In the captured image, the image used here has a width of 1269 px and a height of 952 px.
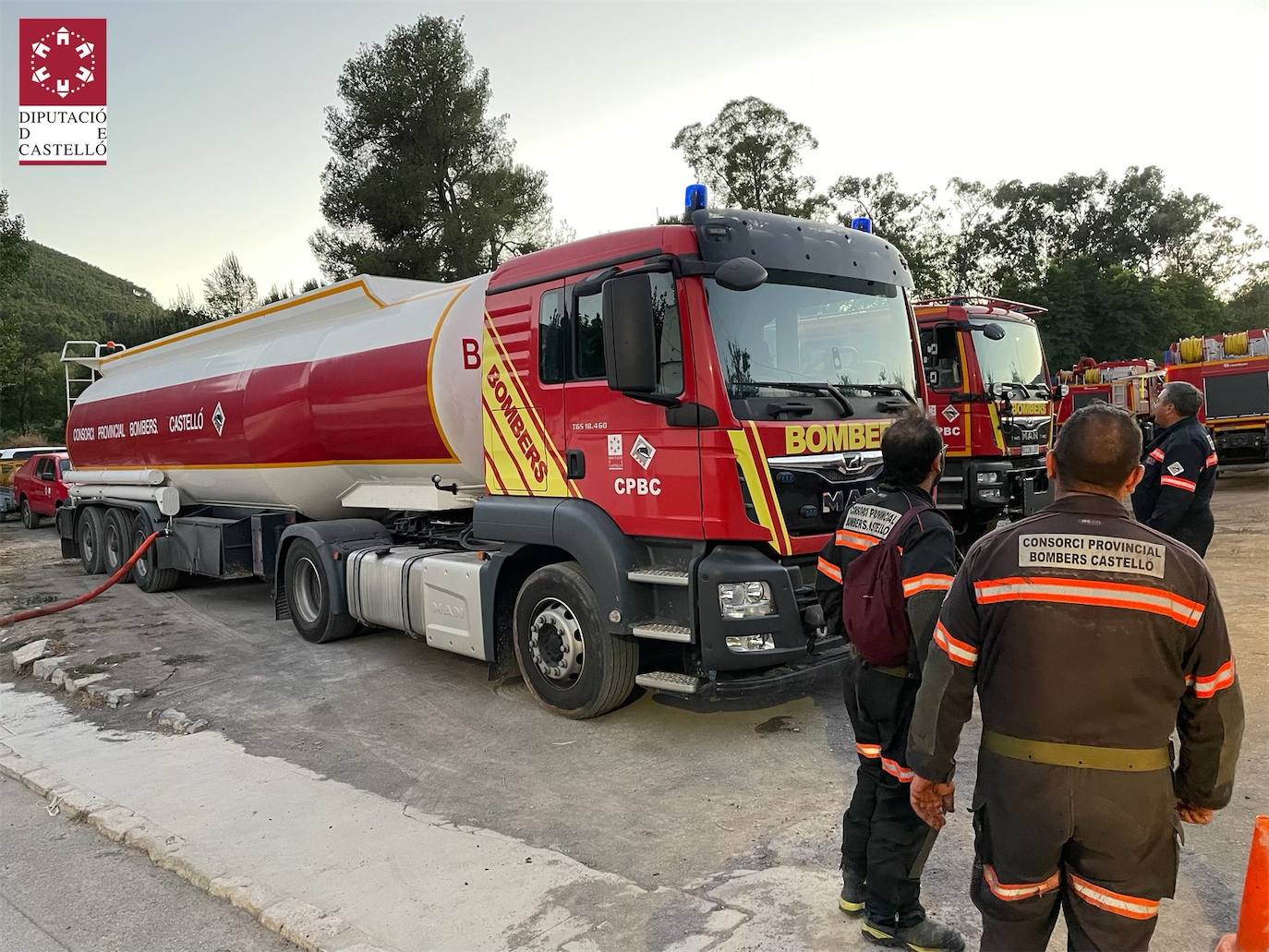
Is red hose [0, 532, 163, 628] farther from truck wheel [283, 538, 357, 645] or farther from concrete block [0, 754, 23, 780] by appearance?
concrete block [0, 754, 23, 780]

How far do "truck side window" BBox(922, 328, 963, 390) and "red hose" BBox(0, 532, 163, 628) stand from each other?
31.1 ft

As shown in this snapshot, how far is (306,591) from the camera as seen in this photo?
27.6 ft

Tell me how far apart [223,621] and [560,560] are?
5351 mm

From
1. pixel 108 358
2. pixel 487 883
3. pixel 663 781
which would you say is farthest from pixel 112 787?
pixel 108 358

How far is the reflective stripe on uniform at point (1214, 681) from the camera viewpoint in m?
2.17

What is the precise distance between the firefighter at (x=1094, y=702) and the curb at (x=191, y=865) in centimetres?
218

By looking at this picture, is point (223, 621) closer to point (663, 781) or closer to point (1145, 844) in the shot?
point (663, 781)

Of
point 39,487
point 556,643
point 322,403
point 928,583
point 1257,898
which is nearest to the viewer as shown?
point 1257,898

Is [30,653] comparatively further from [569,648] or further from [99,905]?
[569,648]

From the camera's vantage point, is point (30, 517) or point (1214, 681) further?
point (30, 517)

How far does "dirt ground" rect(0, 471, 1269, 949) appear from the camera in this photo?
12.3 feet

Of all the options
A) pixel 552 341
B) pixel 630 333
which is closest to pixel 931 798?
pixel 630 333

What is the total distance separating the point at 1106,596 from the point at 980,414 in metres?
9.31

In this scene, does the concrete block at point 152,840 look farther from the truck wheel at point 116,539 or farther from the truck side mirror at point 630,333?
the truck wheel at point 116,539
